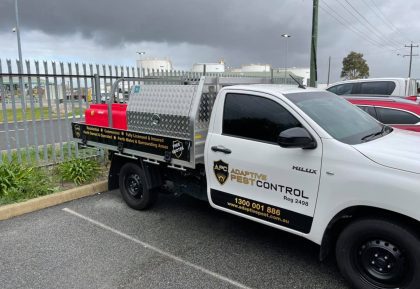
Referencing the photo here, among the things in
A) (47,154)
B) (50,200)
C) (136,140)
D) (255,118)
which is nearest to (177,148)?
A: (136,140)

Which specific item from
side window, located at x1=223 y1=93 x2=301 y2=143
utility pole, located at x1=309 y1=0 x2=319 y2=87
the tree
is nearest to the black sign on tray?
side window, located at x1=223 y1=93 x2=301 y2=143

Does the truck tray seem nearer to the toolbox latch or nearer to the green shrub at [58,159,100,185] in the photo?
the toolbox latch

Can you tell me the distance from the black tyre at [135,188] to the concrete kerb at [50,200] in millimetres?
955

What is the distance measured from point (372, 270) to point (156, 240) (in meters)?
2.46

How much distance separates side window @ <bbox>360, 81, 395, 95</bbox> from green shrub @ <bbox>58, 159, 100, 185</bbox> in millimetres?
7873

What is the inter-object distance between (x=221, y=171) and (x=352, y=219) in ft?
4.77

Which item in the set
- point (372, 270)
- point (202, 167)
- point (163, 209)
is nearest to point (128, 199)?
point (163, 209)

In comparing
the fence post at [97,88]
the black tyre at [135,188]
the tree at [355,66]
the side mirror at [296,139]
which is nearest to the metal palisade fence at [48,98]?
the fence post at [97,88]

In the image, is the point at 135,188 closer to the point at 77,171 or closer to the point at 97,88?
the point at 77,171

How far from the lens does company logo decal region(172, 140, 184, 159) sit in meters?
4.41

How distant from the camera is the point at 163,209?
5.59 metres

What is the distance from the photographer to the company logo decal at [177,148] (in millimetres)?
4412

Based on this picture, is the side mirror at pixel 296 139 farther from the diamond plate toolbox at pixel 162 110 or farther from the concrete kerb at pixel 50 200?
the concrete kerb at pixel 50 200

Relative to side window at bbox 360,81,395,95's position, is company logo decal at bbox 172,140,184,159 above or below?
below
